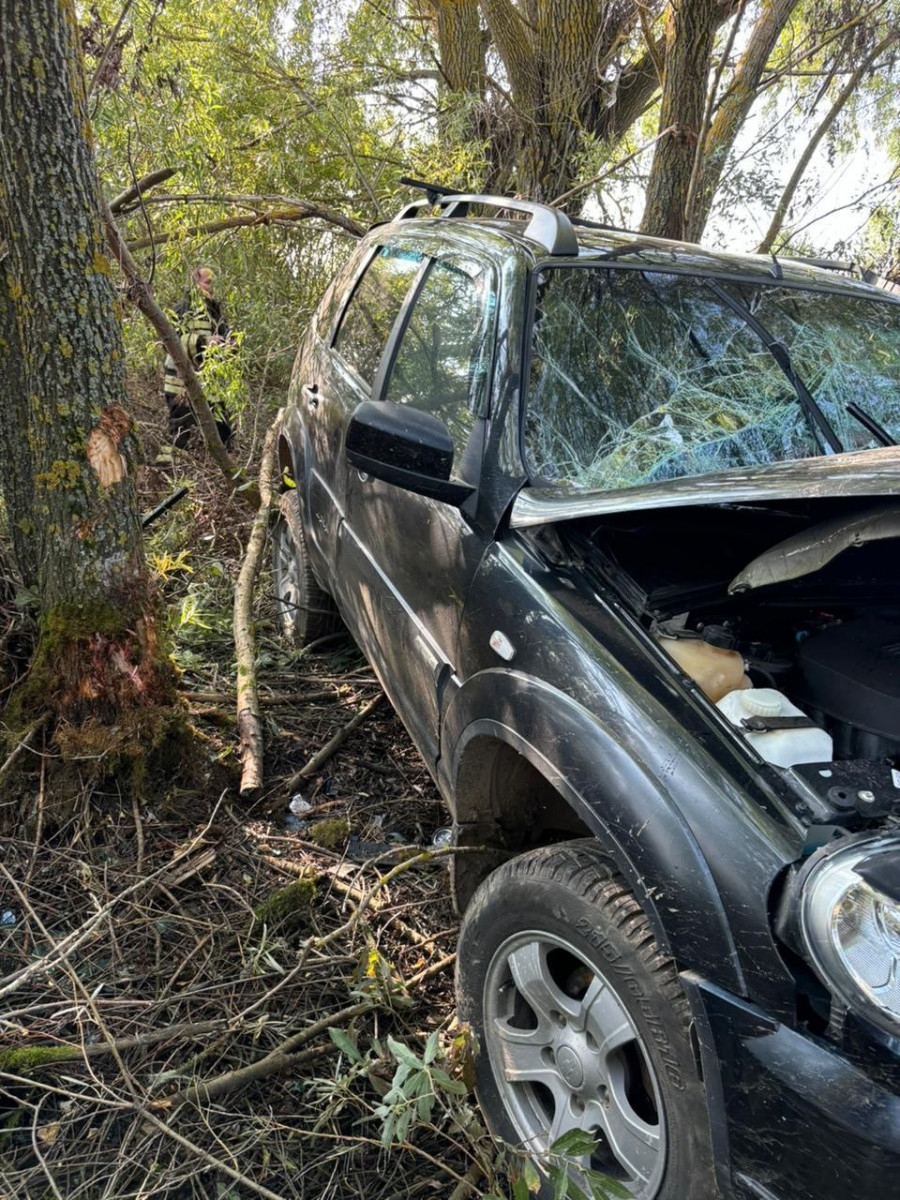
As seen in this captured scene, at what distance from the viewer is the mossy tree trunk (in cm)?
267

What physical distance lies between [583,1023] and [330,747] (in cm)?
197

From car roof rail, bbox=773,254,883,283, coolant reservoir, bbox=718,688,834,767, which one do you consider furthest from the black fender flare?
car roof rail, bbox=773,254,883,283

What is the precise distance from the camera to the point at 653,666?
1847 mm

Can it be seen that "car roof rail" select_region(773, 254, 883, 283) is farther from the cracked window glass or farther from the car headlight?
the car headlight

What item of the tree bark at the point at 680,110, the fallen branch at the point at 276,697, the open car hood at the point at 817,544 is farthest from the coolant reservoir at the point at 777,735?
the tree bark at the point at 680,110

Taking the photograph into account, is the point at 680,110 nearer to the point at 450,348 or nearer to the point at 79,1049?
the point at 450,348

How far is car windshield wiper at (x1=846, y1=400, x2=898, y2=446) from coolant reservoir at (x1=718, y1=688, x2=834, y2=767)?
120 centimetres

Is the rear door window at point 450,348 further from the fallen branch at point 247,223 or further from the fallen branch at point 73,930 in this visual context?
the fallen branch at point 247,223

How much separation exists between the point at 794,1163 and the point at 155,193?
591 cm

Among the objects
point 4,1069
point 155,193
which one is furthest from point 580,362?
point 155,193

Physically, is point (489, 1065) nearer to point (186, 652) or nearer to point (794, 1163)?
point (794, 1163)

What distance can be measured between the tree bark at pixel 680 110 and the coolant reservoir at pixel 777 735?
4.61 m

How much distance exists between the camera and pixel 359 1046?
2.39m

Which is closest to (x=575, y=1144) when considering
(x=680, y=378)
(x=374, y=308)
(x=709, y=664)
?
(x=709, y=664)
